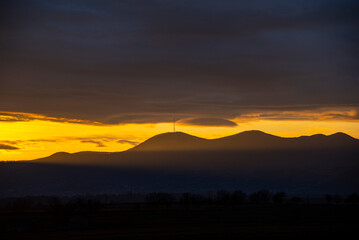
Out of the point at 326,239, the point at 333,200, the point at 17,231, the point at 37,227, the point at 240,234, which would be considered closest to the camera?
the point at 326,239

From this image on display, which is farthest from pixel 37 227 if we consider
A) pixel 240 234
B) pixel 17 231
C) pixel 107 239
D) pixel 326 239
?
pixel 326 239

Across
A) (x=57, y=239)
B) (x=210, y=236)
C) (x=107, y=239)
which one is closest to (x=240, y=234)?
(x=210, y=236)

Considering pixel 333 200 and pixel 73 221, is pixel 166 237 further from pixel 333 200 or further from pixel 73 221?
pixel 333 200

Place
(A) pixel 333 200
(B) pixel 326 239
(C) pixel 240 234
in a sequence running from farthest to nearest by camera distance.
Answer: (A) pixel 333 200 < (C) pixel 240 234 < (B) pixel 326 239

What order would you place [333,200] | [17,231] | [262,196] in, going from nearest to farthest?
[17,231]
[262,196]
[333,200]

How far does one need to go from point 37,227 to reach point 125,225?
1104 centimetres

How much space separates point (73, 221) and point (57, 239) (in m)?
16.7

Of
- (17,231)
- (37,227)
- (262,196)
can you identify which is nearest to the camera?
(17,231)

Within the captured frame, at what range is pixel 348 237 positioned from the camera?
48.5 m

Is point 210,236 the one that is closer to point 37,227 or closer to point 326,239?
point 326,239

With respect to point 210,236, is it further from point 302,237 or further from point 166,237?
point 302,237

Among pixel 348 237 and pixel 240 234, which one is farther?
pixel 240 234

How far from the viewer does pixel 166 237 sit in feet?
163

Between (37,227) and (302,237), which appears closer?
(302,237)
